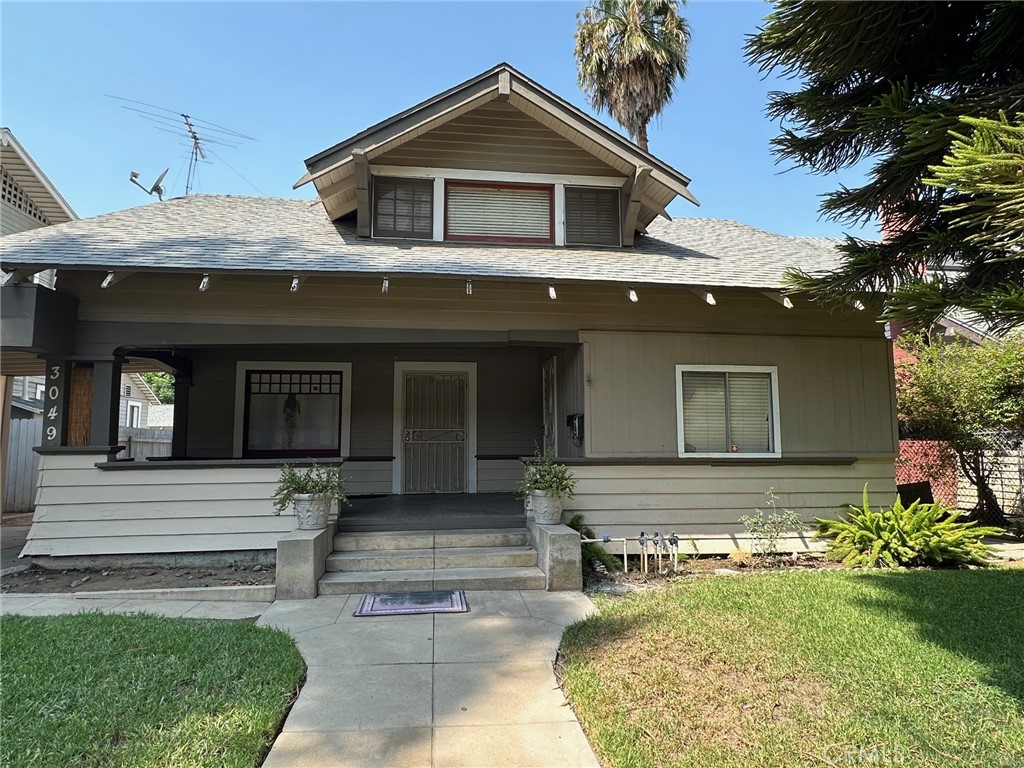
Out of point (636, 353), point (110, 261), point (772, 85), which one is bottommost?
point (636, 353)

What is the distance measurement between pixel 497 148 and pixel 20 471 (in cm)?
1138

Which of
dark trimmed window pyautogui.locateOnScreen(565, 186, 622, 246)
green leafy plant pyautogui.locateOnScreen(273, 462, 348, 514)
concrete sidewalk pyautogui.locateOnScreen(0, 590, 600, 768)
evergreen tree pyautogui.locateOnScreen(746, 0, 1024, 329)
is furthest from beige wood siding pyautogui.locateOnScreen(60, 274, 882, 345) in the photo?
concrete sidewalk pyautogui.locateOnScreen(0, 590, 600, 768)

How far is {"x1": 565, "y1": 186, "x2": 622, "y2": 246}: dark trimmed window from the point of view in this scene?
8102 millimetres

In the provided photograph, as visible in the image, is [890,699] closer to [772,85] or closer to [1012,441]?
[772,85]

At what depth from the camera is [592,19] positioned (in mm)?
14266

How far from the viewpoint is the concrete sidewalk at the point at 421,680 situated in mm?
2756

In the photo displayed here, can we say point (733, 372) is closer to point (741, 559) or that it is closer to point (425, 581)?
point (741, 559)

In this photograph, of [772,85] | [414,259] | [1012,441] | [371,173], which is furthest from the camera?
[1012,441]

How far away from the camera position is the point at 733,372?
7.21m

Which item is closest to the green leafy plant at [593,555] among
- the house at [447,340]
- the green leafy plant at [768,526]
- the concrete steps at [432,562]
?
the house at [447,340]

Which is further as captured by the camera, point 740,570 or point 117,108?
point 117,108

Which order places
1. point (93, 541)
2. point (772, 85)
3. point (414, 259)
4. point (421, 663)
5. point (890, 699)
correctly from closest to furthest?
point (890, 699), point (421, 663), point (772, 85), point (93, 541), point (414, 259)

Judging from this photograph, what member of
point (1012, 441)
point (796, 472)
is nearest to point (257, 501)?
point (796, 472)

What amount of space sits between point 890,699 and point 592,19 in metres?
15.5
